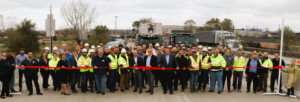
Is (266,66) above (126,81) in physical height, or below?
above

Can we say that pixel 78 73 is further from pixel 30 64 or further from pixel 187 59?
pixel 187 59

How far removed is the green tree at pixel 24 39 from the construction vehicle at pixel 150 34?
40.2 ft

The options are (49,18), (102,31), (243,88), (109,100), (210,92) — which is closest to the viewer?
(109,100)

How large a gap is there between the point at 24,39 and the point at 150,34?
44.5ft

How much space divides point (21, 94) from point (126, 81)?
13.9 ft

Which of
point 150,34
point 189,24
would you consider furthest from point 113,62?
point 189,24

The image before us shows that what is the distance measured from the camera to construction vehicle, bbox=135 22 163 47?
19.9 metres

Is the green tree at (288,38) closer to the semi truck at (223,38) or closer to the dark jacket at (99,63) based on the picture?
the semi truck at (223,38)

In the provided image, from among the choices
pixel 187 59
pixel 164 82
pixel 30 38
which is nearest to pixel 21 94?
pixel 164 82

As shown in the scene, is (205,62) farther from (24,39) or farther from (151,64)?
(24,39)

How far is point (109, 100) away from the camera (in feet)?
27.3

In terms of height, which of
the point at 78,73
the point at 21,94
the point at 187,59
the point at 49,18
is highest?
the point at 49,18

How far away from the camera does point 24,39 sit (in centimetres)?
2381

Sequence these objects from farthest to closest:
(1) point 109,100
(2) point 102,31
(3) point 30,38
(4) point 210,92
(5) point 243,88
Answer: (2) point 102,31 → (3) point 30,38 → (5) point 243,88 → (4) point 210,92 → (1) point 109,100
